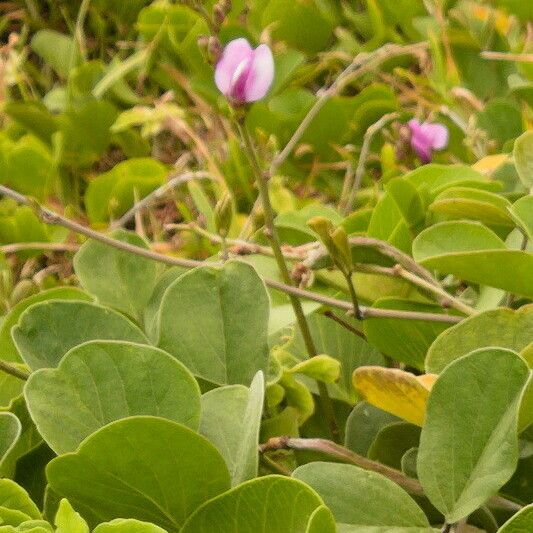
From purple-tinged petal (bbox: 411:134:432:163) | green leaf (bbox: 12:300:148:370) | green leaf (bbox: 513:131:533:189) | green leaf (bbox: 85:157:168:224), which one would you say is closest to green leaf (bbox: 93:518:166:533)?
green leaf (bbox: 12:300:148:370)

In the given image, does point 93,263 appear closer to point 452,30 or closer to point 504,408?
point 504,408

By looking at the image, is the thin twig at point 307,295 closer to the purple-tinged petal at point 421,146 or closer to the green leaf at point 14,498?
the green leaf at point 14,498

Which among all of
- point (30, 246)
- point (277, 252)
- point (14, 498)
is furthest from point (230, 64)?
point (30, 246)

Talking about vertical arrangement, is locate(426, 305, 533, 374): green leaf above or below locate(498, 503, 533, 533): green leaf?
below

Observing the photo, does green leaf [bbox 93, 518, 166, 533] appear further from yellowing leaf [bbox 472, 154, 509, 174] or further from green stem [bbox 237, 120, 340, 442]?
yellowing leaf [bbox 472, 154, 509, 174]

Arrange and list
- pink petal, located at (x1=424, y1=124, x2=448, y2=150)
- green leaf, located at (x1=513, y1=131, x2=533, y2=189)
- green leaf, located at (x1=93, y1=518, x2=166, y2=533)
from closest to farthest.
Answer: green leaf, located at (x1=93, y1=518, x2=166, y2=533), green leaf, located at (x1=513, y1=131, x2=533, y2=189), pink petal, located at (x1=424, y1=124, x2=448, y2=150)

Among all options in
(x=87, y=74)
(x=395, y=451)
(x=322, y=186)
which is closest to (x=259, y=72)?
(x=395, y=451)

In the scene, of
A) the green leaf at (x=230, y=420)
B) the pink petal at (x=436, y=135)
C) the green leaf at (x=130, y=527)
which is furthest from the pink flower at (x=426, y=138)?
the green leaf at (x=130, y=527)
